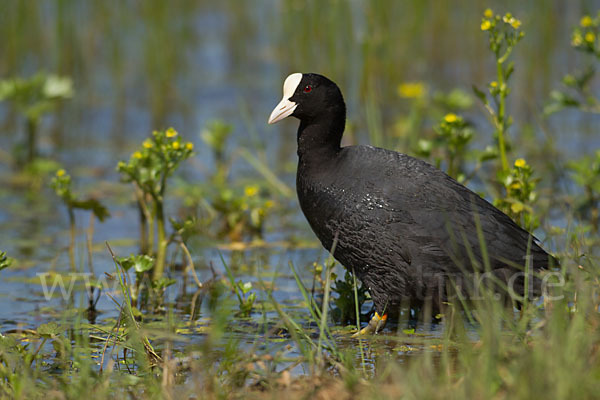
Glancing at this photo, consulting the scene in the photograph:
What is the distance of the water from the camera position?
7.63m

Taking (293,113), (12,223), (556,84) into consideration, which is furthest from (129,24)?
(293,113)

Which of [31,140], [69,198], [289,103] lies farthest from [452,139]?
[31,140]

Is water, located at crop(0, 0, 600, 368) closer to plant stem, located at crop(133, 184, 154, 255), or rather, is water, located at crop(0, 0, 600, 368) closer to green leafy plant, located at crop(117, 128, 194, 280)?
plant stem, located at crop(133, 184, 154, 255)

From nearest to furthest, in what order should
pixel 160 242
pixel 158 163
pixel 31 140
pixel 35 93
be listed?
pixel 158 163, pixel 160 242, pixel 35 93, pixel 31 140

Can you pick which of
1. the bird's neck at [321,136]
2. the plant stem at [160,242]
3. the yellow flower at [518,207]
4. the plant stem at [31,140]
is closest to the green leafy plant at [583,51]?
the yellow flower at [518,207]

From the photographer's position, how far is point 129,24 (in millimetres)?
9422

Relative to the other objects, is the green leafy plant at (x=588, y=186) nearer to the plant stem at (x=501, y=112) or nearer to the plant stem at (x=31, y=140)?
the plant stem at (x=501, y=112)

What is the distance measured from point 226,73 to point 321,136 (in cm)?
665

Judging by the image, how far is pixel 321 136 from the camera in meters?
4.56

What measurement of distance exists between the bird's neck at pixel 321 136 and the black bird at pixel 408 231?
14 centimetres

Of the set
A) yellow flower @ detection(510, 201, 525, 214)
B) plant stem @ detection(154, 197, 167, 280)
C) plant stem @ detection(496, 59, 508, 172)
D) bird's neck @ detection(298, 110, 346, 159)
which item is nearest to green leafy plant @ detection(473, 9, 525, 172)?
plant stem @ detection(496, 59, 508, 172)

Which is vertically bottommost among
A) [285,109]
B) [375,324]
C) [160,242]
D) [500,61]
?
[375,324]

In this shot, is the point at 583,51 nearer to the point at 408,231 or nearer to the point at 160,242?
the point at 408,231

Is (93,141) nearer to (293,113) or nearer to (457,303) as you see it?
(293,113)
